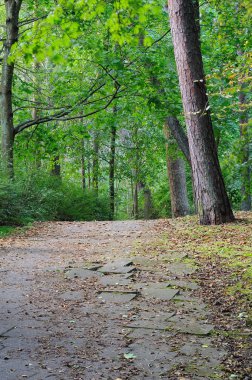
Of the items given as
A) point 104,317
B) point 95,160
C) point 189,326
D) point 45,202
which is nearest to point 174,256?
point 104,317

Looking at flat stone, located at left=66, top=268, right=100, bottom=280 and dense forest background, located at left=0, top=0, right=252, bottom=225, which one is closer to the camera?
flat stone, located at left=66, top=268, right=100, bottom=280

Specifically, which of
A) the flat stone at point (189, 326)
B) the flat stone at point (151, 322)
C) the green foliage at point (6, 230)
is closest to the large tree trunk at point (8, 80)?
the green foliage at point (6, 230)

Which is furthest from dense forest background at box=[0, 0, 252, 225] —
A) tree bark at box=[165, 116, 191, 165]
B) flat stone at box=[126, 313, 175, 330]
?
flat stone at box=[126, 313, 175, 330]

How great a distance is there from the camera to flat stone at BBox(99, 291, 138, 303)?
5.30m

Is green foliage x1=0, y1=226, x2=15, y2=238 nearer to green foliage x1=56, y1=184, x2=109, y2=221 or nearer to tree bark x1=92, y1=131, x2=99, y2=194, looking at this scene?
green foliage x1=56, y1=184, x2=109, y2=221

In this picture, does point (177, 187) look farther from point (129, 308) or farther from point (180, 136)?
point (129, 308)

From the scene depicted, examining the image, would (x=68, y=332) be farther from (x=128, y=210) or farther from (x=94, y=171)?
(x=128, y=210)

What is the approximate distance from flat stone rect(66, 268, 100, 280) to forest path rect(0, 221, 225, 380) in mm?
13

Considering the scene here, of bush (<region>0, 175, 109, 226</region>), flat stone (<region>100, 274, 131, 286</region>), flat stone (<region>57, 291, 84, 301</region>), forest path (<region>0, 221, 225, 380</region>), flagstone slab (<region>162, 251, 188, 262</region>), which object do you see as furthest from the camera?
bush (<region>0, 175, 109, 226</region>)

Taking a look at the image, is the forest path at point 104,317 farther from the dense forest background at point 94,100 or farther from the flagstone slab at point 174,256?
the dense forest background at point 94,100

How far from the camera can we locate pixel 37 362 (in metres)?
3.67

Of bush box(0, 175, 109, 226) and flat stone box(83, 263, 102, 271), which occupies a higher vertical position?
bush box(0, 175, 109, 226)

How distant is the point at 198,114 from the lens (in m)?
9.74

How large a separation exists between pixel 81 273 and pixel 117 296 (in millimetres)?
1236
